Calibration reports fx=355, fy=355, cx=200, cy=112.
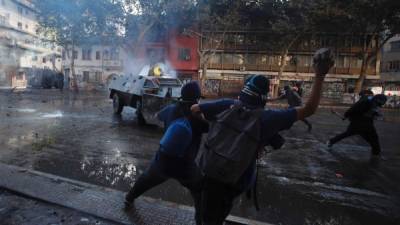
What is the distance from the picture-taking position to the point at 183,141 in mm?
3266

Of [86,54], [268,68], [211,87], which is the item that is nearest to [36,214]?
[211,87]

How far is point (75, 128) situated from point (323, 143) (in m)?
7.27

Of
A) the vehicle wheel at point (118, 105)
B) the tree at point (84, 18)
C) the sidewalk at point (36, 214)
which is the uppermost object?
the tree at point (84, 18)

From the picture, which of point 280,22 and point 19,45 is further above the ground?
point 280,22

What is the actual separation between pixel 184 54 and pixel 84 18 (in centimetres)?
1509

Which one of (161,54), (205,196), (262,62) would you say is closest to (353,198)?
(205,196)

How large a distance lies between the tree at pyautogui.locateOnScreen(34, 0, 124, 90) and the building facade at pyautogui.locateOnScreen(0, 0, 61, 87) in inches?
297

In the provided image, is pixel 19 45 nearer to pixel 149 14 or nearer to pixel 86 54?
pixel 86 54

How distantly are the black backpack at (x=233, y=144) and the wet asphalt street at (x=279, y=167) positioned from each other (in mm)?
1924

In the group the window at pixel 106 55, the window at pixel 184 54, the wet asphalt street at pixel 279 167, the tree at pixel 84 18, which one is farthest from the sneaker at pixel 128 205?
the window at pixel 106 55

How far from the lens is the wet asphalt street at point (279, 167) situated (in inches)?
182

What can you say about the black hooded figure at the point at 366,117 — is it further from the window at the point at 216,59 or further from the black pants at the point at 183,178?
the window at the point at 216,59

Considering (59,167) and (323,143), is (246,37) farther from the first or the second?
(59,167)

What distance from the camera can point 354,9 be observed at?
25.8 meters
